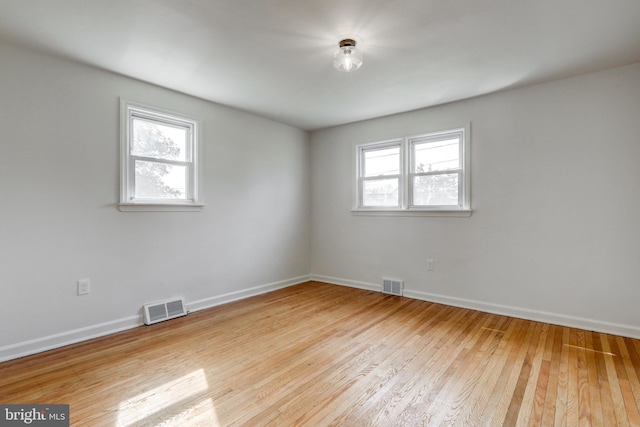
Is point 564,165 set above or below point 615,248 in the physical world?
above

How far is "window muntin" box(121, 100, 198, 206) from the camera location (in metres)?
3.17

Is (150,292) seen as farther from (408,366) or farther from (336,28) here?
(336,28)

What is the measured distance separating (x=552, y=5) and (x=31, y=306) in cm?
453

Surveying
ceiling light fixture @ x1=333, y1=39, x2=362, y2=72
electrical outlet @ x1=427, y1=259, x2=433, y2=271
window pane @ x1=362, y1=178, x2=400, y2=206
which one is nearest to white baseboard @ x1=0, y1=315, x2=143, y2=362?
ceiling light fixture @ x1=333, y1=39, x2=362, y2=72

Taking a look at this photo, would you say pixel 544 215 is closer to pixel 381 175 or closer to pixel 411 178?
pixel 411 178

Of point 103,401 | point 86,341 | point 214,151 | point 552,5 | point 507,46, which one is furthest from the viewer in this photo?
point 214,151

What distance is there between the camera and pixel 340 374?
2236mm

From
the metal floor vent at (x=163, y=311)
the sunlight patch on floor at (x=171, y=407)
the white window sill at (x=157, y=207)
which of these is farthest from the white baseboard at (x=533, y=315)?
the sunlight patch on floor at (x=171, y=407)

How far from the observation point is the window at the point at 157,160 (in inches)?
124

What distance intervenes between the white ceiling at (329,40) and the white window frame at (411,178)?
0.63 metres

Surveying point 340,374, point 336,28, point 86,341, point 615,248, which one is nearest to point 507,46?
point 336,28

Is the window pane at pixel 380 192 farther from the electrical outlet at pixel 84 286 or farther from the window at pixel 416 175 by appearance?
the electrical outlet at pixel 84 286

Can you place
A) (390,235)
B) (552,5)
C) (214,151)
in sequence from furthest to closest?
(390,235), (214,151), (552,5)

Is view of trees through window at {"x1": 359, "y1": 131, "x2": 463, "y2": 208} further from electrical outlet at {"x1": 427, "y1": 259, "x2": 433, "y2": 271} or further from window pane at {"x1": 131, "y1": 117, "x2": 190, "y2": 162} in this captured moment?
window pane at {"x1": 131, "y1": 117, "x2": 190, "y2": 162}
